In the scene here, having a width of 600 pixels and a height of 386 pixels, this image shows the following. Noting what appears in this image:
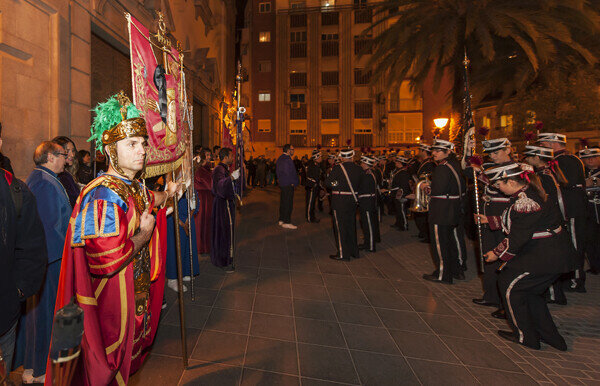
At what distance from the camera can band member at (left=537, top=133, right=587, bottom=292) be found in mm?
5348

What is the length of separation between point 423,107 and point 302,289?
34.1 m

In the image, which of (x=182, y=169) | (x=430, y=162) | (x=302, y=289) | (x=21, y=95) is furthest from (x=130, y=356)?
(x=430, y=162)

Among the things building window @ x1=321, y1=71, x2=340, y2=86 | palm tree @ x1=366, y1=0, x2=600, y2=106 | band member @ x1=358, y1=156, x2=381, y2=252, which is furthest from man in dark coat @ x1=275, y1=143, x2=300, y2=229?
building window @ x1=321, y1=71, x2=340, y2=86

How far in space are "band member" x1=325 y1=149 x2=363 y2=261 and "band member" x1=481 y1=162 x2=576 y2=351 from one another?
355cm

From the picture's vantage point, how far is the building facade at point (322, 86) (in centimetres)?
3662

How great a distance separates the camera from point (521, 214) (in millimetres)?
3479

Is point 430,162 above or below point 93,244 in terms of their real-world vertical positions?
above

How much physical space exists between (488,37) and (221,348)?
944 centimetres

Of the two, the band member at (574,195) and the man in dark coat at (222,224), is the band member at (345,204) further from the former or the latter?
the band member at (574,195)

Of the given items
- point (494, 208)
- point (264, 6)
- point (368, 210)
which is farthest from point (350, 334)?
point (264, 6)

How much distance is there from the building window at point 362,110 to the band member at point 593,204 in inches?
1259

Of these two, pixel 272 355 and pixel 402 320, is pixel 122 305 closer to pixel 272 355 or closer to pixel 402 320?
pixel 272 355

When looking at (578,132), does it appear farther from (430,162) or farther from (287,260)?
(287,260)

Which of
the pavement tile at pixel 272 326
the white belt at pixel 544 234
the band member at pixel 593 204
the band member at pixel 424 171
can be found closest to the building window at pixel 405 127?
the band member at pixel 424 171
